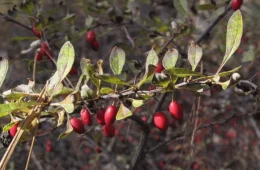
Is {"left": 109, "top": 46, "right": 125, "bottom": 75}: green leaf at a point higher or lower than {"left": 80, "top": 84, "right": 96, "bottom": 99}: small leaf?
higher

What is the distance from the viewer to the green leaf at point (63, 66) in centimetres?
99

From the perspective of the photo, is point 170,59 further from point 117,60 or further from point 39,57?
point 39,57

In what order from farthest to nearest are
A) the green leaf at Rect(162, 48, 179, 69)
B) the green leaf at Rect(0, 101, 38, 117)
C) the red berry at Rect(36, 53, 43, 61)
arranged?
the red berry at Rect(36, 53, 43, 61)
the green leaf at Rect(162, 48, 179, 69)
the green leaf at Rect(0, 101, 38, 117)

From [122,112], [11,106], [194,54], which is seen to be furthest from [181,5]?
[11,106]

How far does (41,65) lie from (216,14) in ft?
2.02

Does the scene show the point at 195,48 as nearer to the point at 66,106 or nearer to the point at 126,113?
the point at 126,113

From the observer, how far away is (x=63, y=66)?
997 mm

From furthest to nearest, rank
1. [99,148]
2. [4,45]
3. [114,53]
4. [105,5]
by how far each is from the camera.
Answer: [4,45], [105,5], [99,148], [114,53]

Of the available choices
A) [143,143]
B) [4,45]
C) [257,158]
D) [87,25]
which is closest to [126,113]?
[143,143]

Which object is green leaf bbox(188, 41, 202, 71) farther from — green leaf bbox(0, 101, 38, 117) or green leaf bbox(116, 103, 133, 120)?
green leaf bbox(0, 101, 38, 117)

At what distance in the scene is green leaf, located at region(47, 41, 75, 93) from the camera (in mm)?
985

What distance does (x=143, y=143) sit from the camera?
4.99ft

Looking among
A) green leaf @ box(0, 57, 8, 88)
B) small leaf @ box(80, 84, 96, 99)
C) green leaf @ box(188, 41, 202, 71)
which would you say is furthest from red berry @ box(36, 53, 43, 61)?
green leaf @ box(188, 41, 202, 71)

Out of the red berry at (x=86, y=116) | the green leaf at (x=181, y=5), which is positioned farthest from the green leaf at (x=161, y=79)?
the green leaf at (x=181, y=5)
